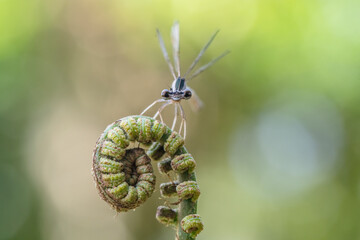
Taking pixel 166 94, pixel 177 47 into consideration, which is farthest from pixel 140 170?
pixel 177 47

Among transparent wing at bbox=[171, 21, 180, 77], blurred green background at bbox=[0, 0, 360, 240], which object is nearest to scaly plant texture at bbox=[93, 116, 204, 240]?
transparent wing at bbox=[171, 21, 180, 77]

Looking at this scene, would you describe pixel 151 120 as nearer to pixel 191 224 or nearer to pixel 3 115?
pixel 191 224


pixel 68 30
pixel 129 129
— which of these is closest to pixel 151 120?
pixel 129 129

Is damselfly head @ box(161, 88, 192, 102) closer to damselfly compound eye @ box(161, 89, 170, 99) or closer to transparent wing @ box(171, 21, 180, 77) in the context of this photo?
damselfly compound eye @ box(161, 89, 170, 99)

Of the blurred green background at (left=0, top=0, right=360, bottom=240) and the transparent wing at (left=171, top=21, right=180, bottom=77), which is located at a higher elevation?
the blurred green background at (left=0, top=0, right=360, bottom=240)

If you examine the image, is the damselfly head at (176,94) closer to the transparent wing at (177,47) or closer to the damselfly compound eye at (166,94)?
the damselfly compound eye at (166,94)

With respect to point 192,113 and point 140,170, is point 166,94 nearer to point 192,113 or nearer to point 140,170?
point 140,170
